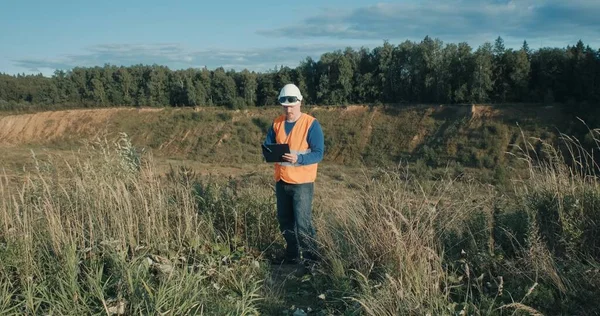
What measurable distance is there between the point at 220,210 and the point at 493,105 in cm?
4401

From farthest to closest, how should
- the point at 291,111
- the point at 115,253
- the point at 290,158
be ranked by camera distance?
the point at 291,111 < the point at 290,158 < the point at 115,253

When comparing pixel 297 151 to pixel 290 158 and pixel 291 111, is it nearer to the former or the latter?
pixel 290 158

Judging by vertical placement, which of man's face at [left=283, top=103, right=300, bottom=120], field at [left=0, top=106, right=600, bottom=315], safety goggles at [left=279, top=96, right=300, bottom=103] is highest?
safety goggles at [left=279, top=96, right=300, bottom=103]

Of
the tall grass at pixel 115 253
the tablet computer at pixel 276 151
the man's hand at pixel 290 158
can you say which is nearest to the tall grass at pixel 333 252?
the tall grass at pixel 115 253

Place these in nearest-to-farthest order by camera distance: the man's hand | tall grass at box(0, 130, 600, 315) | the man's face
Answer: tall grass at box(0, 130, 600, 315) < the man's hand < the man's face

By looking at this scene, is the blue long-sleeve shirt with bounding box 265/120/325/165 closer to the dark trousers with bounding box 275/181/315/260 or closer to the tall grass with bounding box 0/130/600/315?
the dark trousers with bounding box 275/181/315/260

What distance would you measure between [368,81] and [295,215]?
51284mm

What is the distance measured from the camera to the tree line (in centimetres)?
4531

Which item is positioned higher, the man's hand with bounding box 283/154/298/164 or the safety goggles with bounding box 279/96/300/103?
the safety goggles with bounding box 279/96/300/103

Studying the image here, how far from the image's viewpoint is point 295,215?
5773 mm

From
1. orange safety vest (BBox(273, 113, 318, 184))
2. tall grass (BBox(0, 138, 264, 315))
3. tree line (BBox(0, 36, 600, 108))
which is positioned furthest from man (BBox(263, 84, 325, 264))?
tree line (BBox(0, 36, 600, 108))

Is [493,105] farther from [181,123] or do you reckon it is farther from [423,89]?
[181,123]

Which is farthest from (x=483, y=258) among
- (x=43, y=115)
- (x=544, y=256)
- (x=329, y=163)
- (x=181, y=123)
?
(x=43, y=115)

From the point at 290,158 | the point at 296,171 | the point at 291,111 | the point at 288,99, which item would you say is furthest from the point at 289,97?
the point at 296,171
